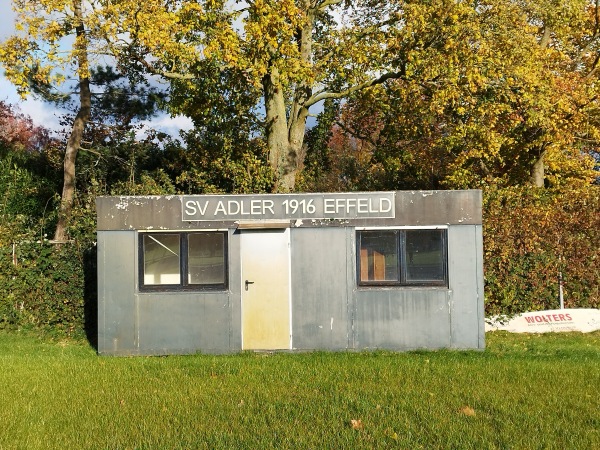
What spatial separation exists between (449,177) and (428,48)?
18.2ft

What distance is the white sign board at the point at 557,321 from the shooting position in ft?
52.3

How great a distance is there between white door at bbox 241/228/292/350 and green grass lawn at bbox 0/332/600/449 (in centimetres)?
41

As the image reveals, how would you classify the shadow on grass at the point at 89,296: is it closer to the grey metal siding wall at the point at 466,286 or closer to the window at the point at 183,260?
the window at the point at 183,260

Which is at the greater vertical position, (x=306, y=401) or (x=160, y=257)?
(x=160, y=257)

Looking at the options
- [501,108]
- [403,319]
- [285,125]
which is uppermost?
[501,108]

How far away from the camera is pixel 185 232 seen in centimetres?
1317

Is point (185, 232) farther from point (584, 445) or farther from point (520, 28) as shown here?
point (520, 28)

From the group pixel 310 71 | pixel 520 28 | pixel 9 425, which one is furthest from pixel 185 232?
pixel 520 28

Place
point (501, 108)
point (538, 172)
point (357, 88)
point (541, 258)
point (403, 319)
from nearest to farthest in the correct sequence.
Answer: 1. point (403, 319)
2. point (541, 258)
3. point (501, 108)
4. point (357, 88)
5. point (538, 172)

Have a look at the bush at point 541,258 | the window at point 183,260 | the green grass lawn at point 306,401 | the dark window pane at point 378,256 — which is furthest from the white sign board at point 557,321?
the window at point 183,260

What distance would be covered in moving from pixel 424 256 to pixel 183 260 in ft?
13.6

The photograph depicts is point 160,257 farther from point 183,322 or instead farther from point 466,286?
point 466,286

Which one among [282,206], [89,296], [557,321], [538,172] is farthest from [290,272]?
[538,172]

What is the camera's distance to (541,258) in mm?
16219
